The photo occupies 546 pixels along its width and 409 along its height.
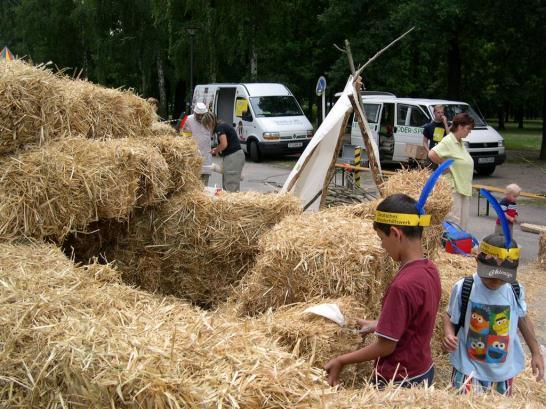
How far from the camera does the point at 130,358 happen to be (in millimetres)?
2609

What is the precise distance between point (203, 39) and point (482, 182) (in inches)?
725

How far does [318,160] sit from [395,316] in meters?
5.07

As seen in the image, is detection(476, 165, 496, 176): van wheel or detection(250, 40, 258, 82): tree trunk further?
detection(250, 40, 258, 82): tree trunk

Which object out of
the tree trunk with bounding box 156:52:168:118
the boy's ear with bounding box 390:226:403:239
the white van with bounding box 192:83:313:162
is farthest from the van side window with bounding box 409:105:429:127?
the tree trunk with bounding box 156:52:168:118

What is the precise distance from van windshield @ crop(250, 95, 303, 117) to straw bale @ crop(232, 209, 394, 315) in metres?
Result: 17.4

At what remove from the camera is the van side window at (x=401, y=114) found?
1848 cm

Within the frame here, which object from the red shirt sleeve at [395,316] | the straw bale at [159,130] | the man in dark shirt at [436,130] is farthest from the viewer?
the man in dark shirt at [436,130]

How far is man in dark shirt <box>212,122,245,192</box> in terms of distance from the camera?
32.3ft

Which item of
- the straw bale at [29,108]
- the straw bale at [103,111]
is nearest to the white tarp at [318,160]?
the straw bale at [103,111]

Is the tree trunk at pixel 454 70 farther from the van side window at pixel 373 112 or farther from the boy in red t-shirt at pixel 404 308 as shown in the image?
the boy in red t-shirt at pixel 404 308

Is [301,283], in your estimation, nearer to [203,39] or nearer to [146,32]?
[203,39]

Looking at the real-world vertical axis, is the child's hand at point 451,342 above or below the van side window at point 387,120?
below

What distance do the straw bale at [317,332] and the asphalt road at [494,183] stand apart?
5.90m

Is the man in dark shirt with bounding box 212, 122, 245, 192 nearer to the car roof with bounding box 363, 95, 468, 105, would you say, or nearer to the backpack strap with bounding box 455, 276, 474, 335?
the backpack strap with bounding box 455, 276, 474, 335
